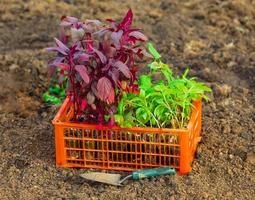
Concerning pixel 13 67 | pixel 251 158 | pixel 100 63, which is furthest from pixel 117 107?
pixel 13 67

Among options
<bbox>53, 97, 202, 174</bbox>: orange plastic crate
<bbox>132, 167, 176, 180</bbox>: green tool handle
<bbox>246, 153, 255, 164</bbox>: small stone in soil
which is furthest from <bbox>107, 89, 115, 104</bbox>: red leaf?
<bbox>246, 153, 255, 164</bbox>: small stone in soil

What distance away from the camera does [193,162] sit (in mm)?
3992

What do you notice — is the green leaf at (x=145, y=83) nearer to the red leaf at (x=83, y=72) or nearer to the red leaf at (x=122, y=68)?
the red leaf at (x=122, y=68)

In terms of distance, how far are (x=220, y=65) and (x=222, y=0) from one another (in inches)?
52.7

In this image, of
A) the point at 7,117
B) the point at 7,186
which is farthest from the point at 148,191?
the point at 7,117

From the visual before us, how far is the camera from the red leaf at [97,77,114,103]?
3.61 meters

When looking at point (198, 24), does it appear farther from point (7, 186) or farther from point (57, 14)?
point (7, 186)

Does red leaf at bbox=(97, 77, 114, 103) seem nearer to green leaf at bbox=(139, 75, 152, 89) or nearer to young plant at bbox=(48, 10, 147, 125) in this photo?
young plant at bbox=(48, 10, 147, 125)

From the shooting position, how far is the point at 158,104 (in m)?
3.89

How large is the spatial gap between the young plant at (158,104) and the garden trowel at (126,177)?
0.83 feet

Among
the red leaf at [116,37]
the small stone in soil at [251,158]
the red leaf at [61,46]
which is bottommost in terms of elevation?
the small stone in soil at [251,158]

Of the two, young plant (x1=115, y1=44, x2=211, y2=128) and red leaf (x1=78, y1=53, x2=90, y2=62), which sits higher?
red leaf (x1=78, y1=53, x2=90, y2=62)

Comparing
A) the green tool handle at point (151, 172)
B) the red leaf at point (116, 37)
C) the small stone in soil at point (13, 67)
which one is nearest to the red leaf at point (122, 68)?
the red leaf at point (116, 37)

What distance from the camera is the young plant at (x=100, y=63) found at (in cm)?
363
